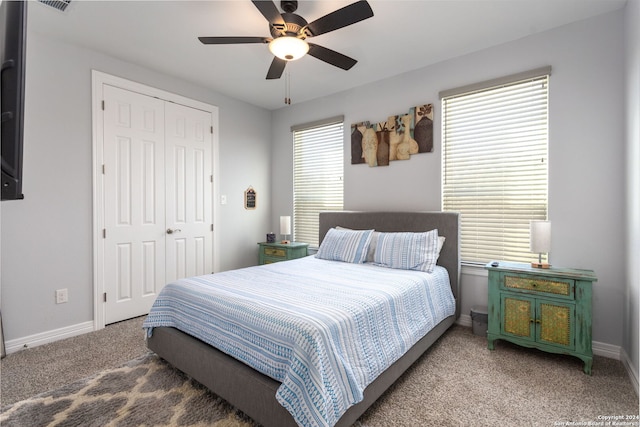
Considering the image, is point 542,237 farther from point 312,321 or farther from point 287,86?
point 287,86

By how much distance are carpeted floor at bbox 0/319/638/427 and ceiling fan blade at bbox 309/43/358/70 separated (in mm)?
2461

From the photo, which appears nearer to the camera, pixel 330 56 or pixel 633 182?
pixel 633 182

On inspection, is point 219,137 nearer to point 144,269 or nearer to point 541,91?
point 144,269

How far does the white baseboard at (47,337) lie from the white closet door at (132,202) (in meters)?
0.23

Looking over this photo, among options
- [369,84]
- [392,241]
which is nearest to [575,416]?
[392,241]

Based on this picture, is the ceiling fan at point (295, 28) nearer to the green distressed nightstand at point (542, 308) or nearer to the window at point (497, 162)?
the window at point (497, 162)

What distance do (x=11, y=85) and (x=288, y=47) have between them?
5.98 feet

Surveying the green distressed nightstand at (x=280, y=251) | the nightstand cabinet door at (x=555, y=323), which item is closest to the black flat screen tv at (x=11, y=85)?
the nightstand cabinet door at (x=555, y=323)

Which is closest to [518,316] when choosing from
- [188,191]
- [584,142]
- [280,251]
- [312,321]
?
[584,142]

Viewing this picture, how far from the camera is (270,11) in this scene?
196 cm

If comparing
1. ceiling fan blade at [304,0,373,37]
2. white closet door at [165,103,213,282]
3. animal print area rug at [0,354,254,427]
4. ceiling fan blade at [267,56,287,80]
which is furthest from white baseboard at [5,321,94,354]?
ceiling fan blade at [304,0,373,37]

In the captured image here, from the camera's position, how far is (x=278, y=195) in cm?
495

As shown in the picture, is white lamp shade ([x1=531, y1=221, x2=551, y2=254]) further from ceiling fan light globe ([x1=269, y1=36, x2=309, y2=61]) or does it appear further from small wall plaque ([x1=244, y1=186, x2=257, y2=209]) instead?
small wall plaque ([x1=244, y1=186, x2=257, y2=209])

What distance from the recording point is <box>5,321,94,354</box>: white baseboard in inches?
104
